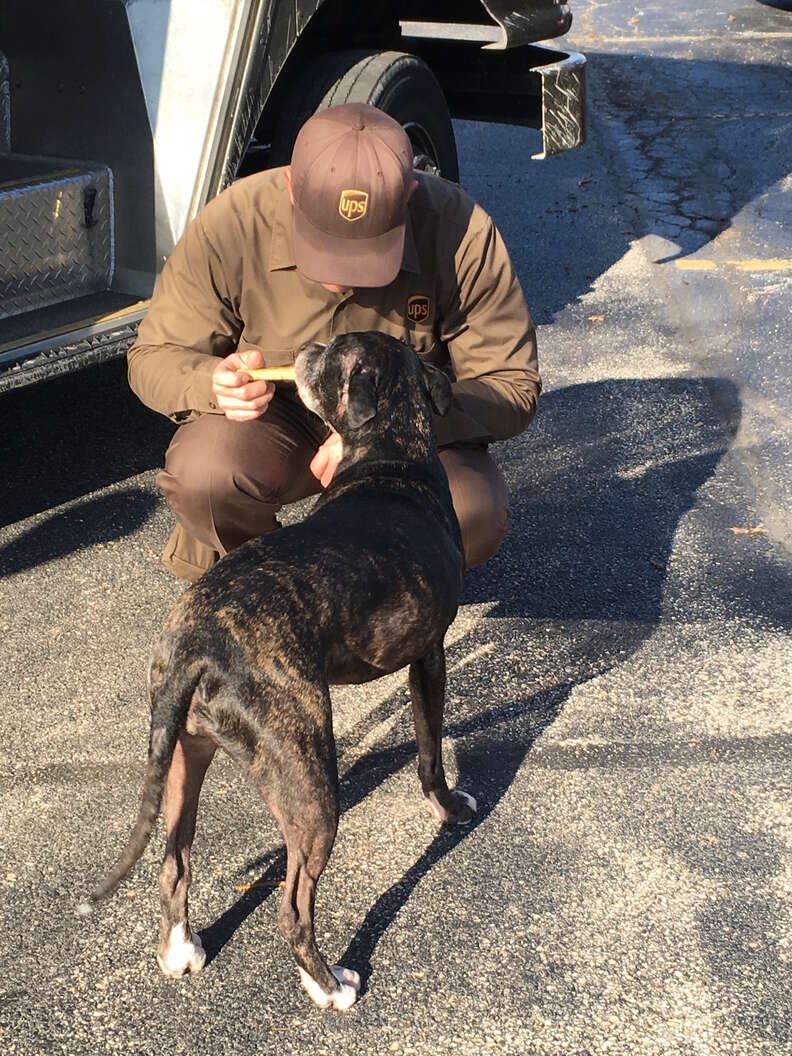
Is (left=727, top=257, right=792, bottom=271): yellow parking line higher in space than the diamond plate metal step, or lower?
lower

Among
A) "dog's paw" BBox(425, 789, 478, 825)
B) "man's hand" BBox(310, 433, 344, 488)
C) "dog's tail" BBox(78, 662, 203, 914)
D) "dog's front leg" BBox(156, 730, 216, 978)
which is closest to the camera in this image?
"dog's tail" BBox(78, 662, 203, 914)

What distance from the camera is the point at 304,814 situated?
2.49m

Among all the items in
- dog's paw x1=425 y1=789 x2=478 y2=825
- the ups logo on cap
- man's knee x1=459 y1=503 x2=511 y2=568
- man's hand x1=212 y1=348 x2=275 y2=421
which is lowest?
dog's paw x1=425 y1=789 x2=478 y2=825

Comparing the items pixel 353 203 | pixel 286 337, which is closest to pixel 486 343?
pixel 286 337

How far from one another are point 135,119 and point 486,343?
1.68 m

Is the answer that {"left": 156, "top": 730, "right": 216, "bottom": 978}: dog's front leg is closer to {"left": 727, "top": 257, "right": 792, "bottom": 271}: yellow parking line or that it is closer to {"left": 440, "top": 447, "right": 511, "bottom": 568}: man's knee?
{"left": 440, "top": 447, "right": 511, "bottom": 568}: man's knee

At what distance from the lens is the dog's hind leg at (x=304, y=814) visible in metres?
2.48

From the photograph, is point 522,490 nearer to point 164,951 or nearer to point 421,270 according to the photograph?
point 421,270

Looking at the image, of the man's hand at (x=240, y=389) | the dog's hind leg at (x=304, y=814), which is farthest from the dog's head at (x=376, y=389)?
the dog's hind leg at (x=304, y=814)

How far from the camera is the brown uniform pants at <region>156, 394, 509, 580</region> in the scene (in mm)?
3547

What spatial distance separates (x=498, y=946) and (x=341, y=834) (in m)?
0.54

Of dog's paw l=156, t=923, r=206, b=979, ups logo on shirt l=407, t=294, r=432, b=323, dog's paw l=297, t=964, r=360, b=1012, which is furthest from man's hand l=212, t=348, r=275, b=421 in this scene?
dog's paw l=297, t=964, r=360, b=1012

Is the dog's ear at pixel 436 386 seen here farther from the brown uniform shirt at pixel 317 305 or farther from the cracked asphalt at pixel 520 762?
the cracked asphalt at pixel 520 762

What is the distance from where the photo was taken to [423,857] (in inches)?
123
